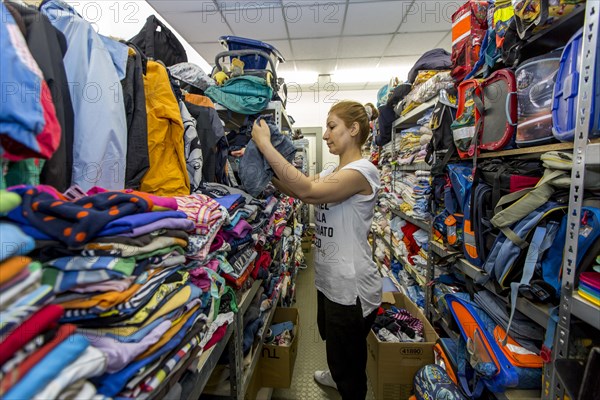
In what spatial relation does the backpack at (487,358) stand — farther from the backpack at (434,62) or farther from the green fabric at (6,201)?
the backpack at (434,62)

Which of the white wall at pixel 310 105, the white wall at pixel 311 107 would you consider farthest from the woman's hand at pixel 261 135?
the white wall at pixel 310 105

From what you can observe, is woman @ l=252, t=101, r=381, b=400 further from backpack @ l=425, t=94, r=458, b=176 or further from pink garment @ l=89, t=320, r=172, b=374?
pink garment @ l=89, t=320, r=172, b=374

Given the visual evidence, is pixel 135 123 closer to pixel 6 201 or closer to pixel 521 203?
pixel 6 201

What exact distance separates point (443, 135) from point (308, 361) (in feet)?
6.69

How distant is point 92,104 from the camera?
750mm

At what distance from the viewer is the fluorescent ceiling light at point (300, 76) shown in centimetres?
474

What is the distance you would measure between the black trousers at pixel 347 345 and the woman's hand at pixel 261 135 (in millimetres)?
883

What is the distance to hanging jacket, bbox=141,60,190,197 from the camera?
0.97m

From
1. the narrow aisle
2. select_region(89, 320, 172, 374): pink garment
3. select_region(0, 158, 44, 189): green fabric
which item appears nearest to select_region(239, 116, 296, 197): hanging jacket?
select_region(0, 158, 44, 189): green fabric

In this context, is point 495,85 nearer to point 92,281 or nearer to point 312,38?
point 92,281

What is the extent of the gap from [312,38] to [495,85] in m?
2.89

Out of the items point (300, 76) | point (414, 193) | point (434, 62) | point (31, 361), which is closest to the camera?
point (31, 361)

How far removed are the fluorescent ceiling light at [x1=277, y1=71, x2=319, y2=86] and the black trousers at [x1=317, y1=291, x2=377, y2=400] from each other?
4286mm

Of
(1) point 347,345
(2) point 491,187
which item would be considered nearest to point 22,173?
(1) point 347,345
